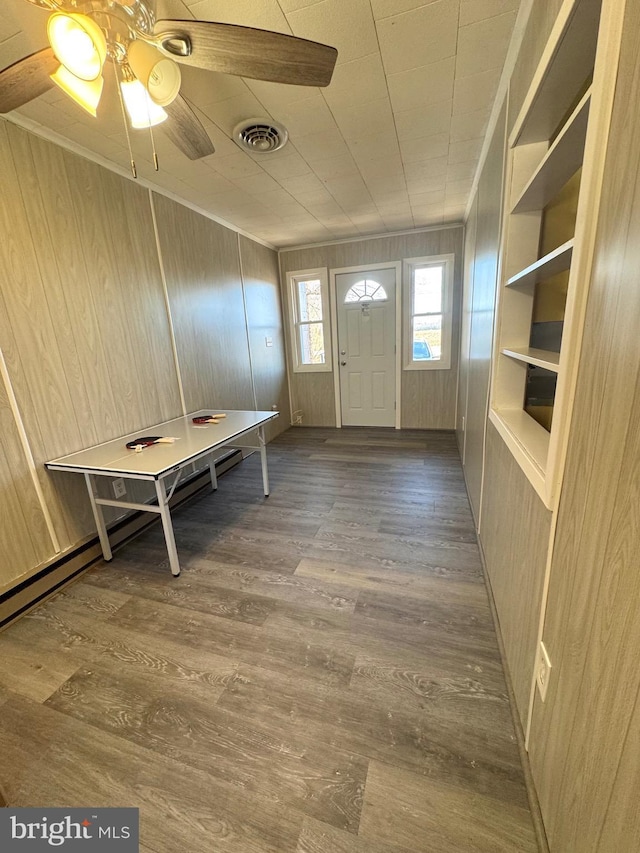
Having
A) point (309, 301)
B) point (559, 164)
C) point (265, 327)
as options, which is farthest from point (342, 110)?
point (309, 301)

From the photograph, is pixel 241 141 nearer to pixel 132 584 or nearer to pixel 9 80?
pixel 9 80

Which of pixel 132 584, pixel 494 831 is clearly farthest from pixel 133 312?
pixel 494 831

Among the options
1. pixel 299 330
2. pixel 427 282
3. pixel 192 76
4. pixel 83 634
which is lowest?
pixel 83 634

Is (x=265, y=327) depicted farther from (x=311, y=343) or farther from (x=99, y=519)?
(x=99, y=519)

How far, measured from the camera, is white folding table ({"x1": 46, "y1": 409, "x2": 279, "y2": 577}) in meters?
1.80

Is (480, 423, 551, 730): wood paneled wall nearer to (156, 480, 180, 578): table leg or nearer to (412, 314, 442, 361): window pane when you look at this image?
(156, 480, 180, 578): table leg

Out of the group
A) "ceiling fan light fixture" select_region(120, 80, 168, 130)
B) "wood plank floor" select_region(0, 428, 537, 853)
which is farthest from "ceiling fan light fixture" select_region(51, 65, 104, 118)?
"wood plank floor" select_region(0, 428, 537, 853)

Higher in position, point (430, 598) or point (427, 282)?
point (427, 282)

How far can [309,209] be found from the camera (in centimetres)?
329

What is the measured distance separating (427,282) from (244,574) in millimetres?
4047

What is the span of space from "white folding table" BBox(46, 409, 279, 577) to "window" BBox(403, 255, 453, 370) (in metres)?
2.73

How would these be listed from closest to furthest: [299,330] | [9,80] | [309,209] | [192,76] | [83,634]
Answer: [9,80], [192,76], [83,634], [309,209], [299,330]

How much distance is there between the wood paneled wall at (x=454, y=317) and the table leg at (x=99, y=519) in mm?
3374

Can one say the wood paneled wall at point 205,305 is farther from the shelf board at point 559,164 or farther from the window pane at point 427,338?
the shelf board at point 559,164
